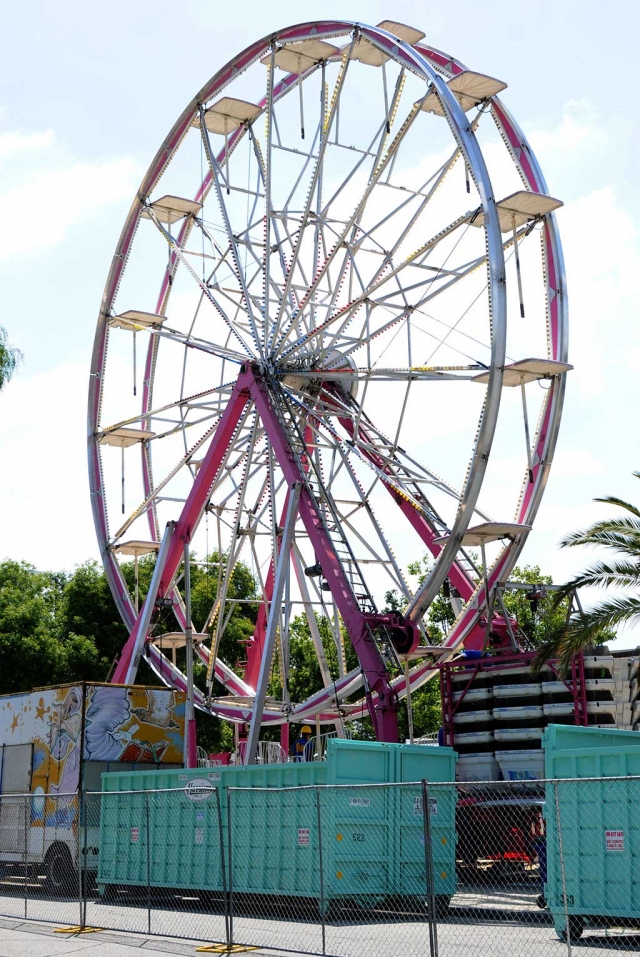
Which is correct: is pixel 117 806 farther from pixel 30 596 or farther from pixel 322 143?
pixel 30 596

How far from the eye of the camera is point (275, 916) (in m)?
15.7

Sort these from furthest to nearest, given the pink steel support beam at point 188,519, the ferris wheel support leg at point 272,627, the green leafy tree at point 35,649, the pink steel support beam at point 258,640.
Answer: the green leafy tree at point 35,649, the pink steel support beam at point 258,640, the pink steel support beam at point 188,519, the ferris wheel support leg at point 272,627

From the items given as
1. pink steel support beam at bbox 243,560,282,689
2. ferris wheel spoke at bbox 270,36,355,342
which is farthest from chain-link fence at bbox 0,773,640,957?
ferris wheel spoke at bbox 270,36,355,342

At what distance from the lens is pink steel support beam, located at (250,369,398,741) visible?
67.4 ft

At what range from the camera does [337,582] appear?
73.5 ft

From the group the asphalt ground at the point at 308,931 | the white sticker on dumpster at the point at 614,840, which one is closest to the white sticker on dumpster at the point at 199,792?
the asphalt ground at the point at 308,931

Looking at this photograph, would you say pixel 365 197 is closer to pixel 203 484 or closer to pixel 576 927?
pixel 203 484

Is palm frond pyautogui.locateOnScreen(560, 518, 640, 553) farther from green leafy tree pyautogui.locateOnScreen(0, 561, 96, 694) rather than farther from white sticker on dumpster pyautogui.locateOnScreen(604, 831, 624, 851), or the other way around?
green leafy tree pyautogui.locateOnScreen(0, 561, 96, 694)

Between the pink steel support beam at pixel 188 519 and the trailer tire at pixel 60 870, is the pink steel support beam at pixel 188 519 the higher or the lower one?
A: the higher one

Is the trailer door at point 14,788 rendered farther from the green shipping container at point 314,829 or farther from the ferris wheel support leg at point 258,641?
the ferris wheel support leg at point 258,641

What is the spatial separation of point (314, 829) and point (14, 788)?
881 centimetres

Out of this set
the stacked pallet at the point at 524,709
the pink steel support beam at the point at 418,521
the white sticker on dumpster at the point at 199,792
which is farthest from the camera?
the pink steel support beam at the point at 418,521

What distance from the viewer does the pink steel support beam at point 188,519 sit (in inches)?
1034

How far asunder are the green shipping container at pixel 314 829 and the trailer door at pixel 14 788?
3687 mm
